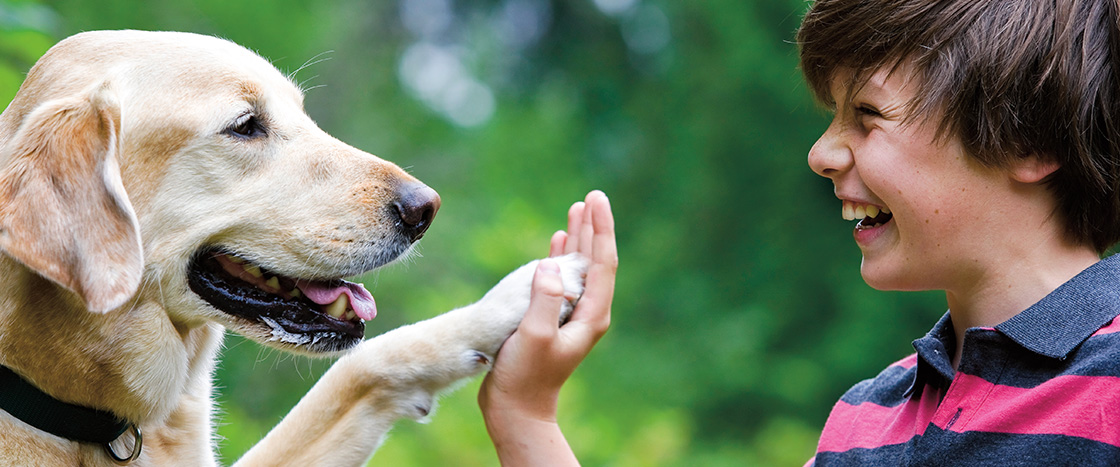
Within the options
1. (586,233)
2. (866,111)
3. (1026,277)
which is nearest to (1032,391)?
(1026,277)

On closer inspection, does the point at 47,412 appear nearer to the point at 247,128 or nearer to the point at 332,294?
the point at 332,294

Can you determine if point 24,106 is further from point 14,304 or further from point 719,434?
point 719,434

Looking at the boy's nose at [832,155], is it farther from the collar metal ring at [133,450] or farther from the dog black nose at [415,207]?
the collar metal ring at [133,450]

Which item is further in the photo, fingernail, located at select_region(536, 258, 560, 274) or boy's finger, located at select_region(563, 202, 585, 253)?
boy's finger, located at select_region(563, 202, 585, 253)

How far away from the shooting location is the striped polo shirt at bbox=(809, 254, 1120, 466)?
4.31 ft

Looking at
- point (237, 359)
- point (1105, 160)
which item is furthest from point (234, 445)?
point (1105, 160)

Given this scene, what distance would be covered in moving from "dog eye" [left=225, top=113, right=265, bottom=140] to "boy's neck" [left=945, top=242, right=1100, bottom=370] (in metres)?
1.53

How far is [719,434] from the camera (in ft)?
25.0

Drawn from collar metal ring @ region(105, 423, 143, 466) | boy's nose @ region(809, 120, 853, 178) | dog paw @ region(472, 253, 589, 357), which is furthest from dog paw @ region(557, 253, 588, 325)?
collar metal ring @ region(105, 423, 143, 466)

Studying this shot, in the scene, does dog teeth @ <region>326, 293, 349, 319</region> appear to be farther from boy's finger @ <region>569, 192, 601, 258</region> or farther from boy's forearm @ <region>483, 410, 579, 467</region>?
boy's finger @ <region>569, 192, 601, 258</region>

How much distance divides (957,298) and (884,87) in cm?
44

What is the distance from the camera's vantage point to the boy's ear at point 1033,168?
1574 mm

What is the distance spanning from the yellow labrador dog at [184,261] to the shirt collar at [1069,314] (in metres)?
0.88

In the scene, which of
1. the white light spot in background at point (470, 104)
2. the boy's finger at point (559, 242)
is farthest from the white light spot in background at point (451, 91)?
the boy's finger at point (559, 242)
